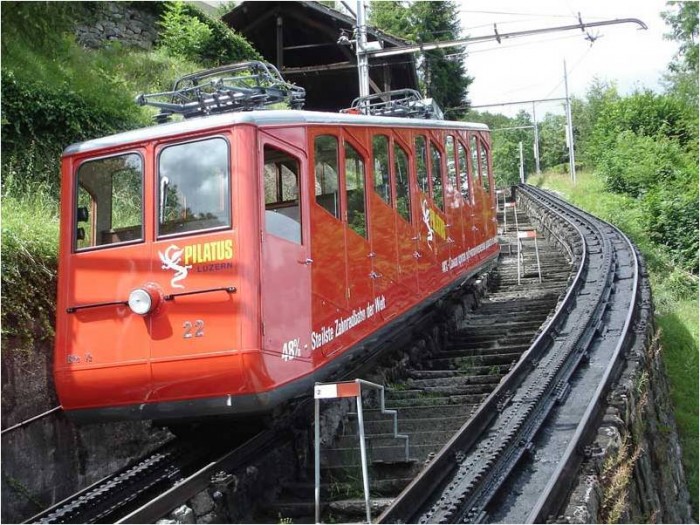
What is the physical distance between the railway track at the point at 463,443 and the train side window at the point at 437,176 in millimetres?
1977

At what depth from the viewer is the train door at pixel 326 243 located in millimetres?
7629

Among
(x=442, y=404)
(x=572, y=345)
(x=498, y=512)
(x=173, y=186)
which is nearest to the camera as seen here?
(x=498, y=512)

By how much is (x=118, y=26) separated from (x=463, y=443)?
16.5 metres

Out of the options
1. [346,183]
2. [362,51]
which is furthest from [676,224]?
[346,183]

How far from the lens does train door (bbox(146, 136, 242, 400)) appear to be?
6586 mm

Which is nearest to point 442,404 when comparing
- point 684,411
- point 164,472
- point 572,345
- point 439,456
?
point 572,345

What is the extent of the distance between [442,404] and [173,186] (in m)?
3.99

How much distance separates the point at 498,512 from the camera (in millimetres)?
6211

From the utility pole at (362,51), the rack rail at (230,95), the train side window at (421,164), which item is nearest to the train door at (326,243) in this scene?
the rack rail at (230,95)

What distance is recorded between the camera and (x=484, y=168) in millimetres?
14641

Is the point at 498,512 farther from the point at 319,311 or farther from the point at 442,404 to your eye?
the point at 442,404

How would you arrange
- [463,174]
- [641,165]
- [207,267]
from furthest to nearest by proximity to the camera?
1. [641,165]
2. [463,174]
3. [207,267]

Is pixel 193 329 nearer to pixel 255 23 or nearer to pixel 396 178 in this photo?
pixel 396 178

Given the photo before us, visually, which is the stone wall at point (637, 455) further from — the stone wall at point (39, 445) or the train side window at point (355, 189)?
the stone wall at point (39, 445)
